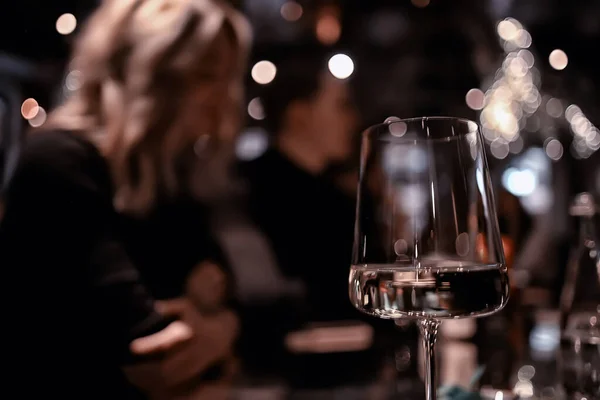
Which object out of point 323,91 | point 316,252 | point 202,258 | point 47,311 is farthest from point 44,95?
point 323,91

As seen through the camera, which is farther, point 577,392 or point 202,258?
point 202,258

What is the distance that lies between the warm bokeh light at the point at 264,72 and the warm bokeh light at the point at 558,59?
986mm

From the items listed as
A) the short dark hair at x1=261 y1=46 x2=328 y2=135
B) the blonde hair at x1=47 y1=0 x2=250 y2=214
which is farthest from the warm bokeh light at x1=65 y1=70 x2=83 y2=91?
the short dark hair at x1=261 y1=46 x2=328 y2=135

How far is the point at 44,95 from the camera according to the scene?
→ 71cm

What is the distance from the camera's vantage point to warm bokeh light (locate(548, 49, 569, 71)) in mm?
2088

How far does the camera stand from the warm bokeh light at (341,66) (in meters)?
2.21

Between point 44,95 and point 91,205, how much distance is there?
0.49ft

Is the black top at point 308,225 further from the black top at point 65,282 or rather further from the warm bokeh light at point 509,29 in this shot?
the black top at point 65,282

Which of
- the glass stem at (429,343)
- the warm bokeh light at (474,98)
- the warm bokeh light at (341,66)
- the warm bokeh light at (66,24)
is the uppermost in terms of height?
the warm bokeh light at (341,66)

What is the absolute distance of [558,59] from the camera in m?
→ 2.10

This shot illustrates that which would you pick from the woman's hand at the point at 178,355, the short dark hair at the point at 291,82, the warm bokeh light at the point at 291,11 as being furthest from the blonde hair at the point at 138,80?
the short dark hair at the point at 291,82

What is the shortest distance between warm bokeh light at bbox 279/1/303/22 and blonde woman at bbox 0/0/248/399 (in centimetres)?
80

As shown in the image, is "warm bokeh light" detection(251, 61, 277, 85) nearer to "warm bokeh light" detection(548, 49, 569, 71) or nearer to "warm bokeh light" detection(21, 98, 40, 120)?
"warm bokeh light" detection(548, 49, 569, 71)

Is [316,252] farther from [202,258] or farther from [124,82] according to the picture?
[124,82]
